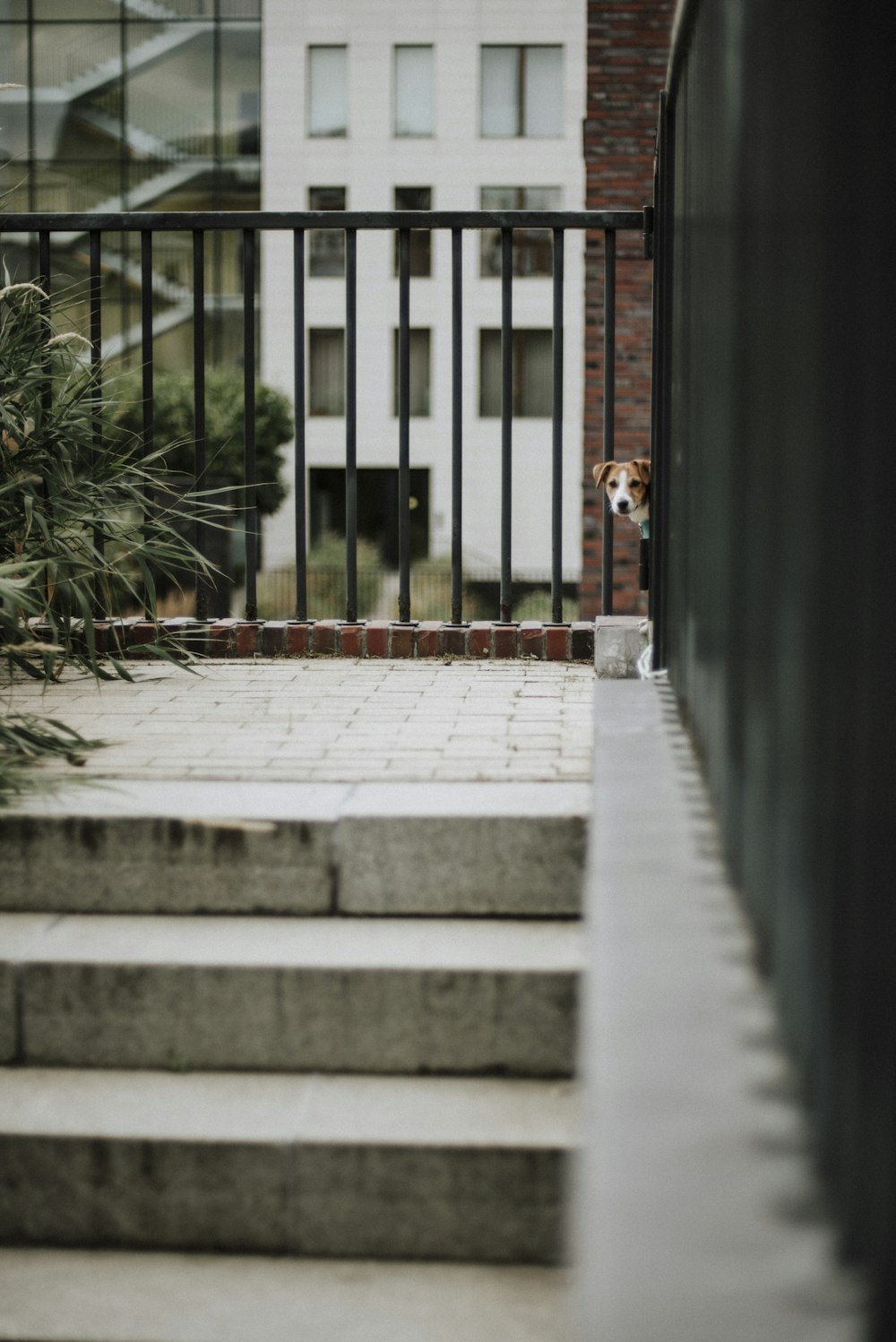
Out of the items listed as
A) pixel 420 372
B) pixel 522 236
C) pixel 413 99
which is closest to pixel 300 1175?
pixel 420 372

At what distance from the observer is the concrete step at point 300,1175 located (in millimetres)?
1905

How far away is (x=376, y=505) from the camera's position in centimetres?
3067

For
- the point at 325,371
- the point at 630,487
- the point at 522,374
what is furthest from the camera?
the point at 325,371

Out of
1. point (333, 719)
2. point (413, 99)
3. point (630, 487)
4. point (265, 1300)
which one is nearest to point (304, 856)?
point (265, 1300)

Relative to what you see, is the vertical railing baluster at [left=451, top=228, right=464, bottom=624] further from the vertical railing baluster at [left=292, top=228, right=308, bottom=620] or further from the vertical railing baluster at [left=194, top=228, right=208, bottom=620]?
the vertical railing baluster at [left=194, top=228, right=208, bottom=620]

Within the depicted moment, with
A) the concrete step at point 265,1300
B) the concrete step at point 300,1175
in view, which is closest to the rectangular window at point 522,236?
the concrete step at point 300,1175

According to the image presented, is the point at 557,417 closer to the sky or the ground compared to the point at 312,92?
closer to the ground

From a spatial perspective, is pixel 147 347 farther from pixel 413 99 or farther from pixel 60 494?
pixel 413 99

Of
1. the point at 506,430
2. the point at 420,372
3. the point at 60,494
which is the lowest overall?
the point at 60,494

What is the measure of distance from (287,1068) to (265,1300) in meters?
0.37

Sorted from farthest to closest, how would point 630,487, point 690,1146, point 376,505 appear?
point 376,505 < point 630,487 < point 690,1146

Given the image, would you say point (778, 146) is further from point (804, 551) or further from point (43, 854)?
point (43, 854)

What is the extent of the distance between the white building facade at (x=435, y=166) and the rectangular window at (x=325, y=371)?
555mm

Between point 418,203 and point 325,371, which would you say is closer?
point 418,203
